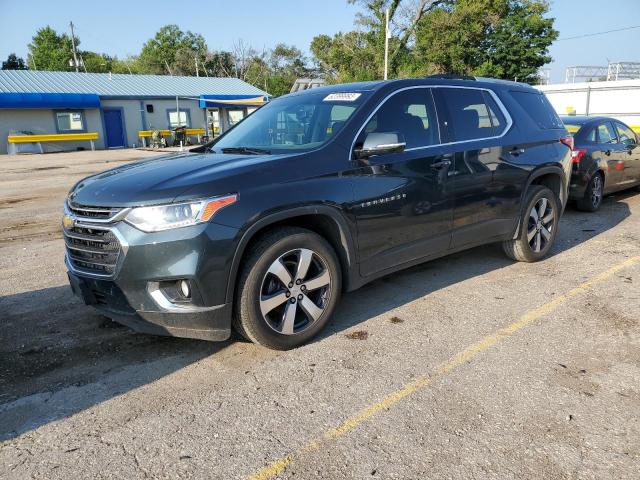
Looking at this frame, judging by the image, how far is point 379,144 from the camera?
3.72m

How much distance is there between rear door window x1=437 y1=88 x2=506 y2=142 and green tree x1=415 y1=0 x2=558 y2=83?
1495 inches

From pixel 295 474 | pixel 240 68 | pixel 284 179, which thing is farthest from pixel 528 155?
pixel 240 68

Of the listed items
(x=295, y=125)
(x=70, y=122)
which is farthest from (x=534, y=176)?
(x=70, y=122)

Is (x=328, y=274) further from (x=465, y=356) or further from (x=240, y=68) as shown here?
(x=240, y=68)

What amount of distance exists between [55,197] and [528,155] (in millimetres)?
10304

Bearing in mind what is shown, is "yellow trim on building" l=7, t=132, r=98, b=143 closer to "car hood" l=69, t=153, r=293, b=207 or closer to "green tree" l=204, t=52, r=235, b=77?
"car hood" l=69, t=153, r=293, b=207

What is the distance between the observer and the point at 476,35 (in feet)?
131

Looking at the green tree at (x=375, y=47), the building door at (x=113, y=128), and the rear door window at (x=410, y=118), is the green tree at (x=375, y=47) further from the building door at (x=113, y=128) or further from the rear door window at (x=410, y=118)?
the rear door window at (x=410, y=118)

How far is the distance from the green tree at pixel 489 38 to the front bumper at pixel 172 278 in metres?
40.6

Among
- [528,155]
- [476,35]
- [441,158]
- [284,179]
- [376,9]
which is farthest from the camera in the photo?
[376,9]

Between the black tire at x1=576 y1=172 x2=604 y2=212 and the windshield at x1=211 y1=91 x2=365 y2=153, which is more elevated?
the windshield at x1=211 y1=91 x2=365 y2=153

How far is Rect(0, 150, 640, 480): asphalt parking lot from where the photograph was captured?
2.51 meters

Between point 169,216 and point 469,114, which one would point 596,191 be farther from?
point 169,216

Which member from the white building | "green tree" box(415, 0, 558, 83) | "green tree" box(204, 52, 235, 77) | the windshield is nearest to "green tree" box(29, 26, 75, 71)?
"green tree" box(204, 52, 235, 77)
